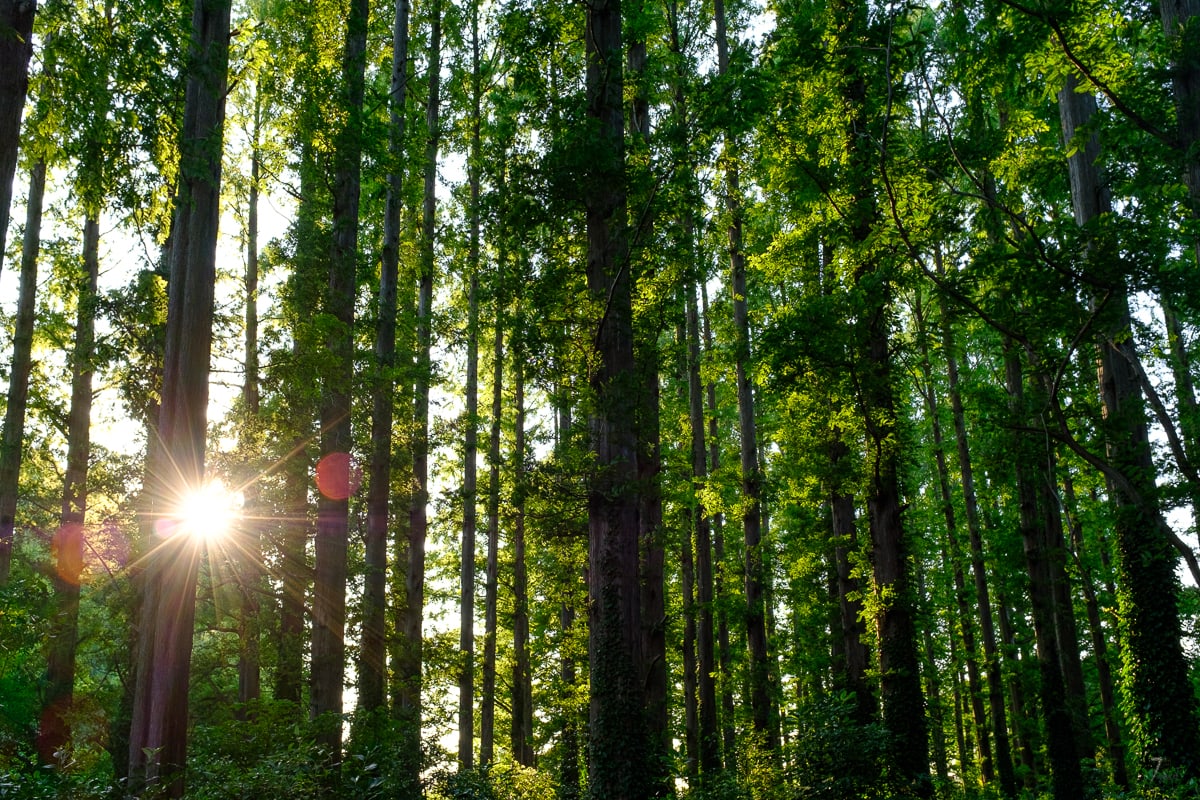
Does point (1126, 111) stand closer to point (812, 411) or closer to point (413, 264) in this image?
point (812, 411)

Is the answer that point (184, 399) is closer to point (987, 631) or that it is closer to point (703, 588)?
Answer: point (703, 588)

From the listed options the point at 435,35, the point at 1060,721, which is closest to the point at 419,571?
the point at 435,35

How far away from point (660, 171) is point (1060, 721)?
11501mm

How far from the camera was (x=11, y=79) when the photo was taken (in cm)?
490

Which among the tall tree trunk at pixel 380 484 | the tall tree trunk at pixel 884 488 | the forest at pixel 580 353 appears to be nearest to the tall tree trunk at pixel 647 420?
the forest at pixel 580 353

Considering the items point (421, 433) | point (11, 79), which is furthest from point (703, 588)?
point (11, 79)

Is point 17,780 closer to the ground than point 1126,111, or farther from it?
closer to the ground

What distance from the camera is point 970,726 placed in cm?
3069

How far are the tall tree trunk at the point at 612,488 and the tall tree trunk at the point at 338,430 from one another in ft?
12.1

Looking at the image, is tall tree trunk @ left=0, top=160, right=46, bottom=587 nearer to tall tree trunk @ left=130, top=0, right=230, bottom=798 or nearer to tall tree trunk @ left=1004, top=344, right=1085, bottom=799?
tall tree trunk @ left=130, top=0, right=230, bottom=798

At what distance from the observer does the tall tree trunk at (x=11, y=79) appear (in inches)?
191

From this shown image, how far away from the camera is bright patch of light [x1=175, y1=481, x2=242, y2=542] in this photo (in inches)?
297

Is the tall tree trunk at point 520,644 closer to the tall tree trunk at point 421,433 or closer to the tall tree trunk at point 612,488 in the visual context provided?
the tall tree trunk at point 421,433

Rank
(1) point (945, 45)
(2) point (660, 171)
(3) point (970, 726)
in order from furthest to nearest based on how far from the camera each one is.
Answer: (3) point (970, 726), (2) point (660, 171), (1) point (945, 45)
